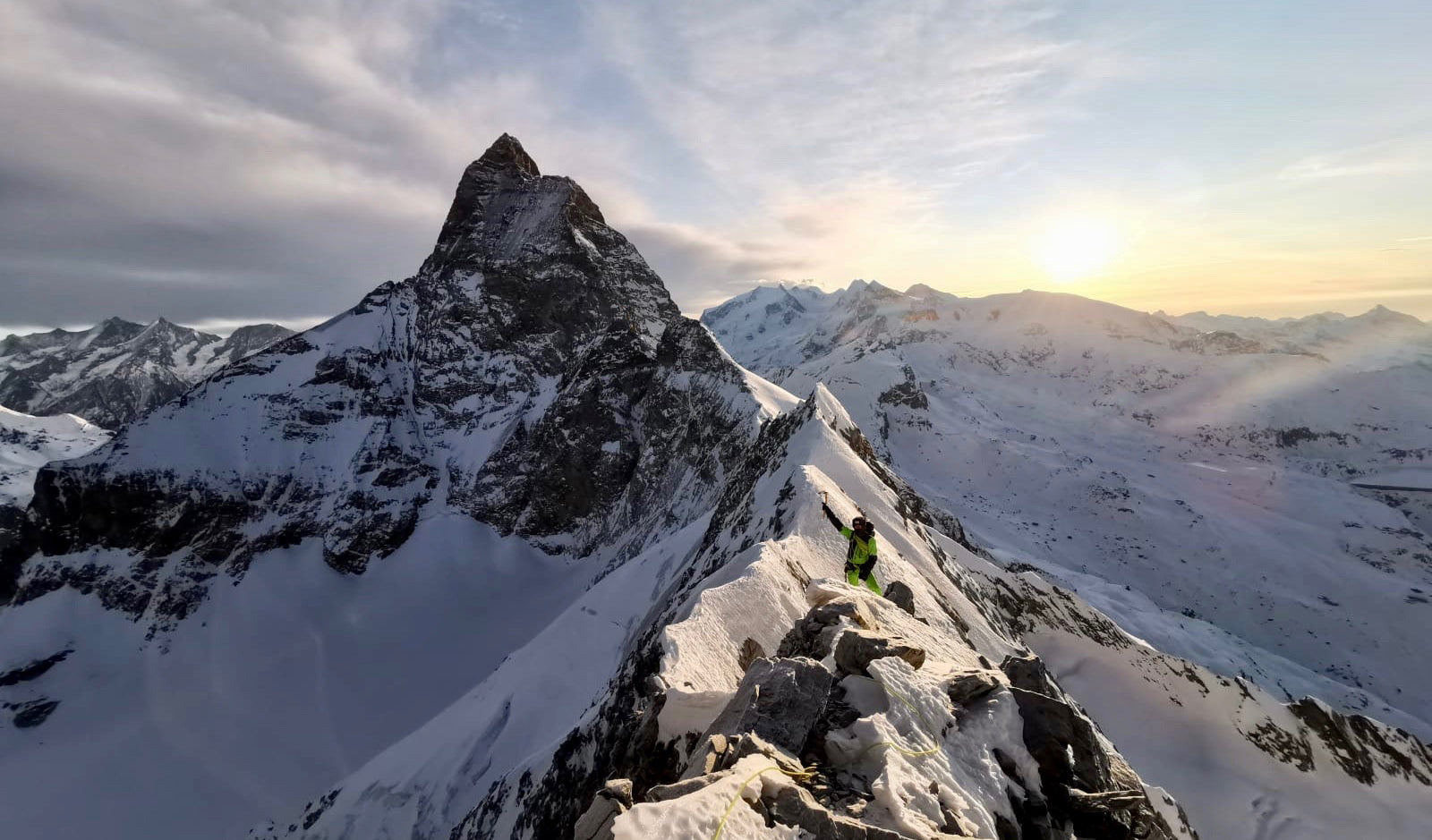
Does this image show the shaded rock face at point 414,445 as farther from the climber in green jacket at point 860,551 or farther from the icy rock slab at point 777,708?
the icy rock slab at point 777,708

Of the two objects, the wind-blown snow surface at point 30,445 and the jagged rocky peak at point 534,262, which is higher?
the jagged rocky peak at point 534,262

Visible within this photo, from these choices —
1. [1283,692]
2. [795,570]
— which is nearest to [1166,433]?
[1283,692]

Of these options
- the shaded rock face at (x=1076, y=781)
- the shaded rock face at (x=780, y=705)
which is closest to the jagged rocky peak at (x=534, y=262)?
the shaded rock face at (x=780, y=705)

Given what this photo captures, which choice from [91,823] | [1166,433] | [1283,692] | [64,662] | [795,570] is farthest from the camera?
[1166,433]

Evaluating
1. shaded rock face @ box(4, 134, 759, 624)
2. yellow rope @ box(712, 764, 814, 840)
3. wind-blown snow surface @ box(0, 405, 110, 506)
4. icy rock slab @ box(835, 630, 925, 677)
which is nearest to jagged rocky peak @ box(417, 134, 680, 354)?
shaded rock face @ box(4, 134, 759, 624)

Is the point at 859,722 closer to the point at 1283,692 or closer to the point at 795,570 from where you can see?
the point at 795,570

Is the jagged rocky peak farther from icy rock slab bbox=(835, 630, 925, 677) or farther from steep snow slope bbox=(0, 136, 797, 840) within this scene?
icy rock slab bbox=(835, 630, 925, 677)

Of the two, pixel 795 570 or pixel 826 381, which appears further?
pixel 826 381
